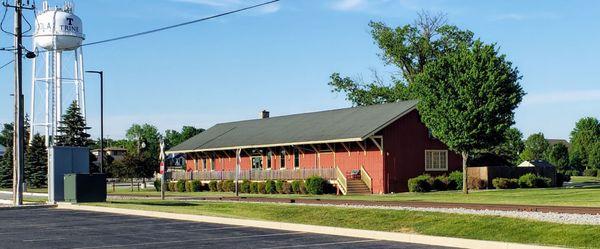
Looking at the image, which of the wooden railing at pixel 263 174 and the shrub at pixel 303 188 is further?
the wooden railing at pixel 263 174

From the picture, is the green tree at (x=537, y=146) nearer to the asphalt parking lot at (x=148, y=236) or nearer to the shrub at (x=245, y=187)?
the shrub at (x=245, y=187)

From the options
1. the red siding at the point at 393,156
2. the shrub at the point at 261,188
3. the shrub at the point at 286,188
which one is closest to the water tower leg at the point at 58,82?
the shrub at the point at 261,188

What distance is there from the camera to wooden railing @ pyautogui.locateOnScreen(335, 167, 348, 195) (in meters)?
50.0

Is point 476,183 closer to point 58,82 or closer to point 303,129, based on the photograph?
point 303,129

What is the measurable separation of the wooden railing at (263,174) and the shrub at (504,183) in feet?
33.3

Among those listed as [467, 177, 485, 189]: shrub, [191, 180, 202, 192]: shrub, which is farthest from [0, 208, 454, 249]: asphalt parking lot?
[191, 180, 202, 192]: shrub

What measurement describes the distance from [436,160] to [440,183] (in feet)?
10.6

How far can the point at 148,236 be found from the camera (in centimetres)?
1995

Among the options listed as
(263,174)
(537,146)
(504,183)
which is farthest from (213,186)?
(537,146)

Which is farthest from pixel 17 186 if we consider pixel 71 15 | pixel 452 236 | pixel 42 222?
pixel 71 15

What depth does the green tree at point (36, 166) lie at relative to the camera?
268 ft

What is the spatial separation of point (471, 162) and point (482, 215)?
1372 inches

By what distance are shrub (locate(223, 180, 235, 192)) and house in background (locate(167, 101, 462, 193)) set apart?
0.82 metres

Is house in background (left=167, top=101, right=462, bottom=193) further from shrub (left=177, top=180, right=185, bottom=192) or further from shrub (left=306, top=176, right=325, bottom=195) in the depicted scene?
shrub (left=177, top=180, right=185, bottom=192)
